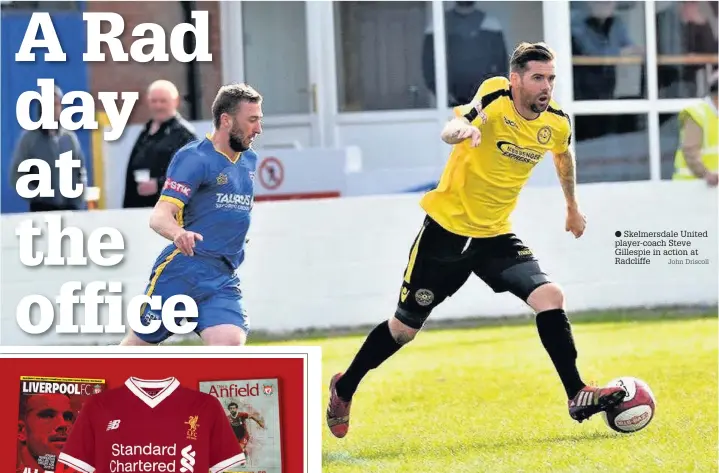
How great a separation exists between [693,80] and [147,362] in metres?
3.61

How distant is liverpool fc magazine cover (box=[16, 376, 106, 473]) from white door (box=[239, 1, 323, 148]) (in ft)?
8.74

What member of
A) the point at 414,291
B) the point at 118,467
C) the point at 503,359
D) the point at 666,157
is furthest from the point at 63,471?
the point at 666,157

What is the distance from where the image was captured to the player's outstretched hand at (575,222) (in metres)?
4.79

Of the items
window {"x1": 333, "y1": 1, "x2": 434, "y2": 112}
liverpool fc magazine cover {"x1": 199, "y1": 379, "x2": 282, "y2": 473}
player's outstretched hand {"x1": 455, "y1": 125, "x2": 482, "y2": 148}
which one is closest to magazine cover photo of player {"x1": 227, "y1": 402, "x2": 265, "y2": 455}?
liverpool fc magazine cover {"x1": 199, "y1": 379, "x2": 282, "y2": 473}

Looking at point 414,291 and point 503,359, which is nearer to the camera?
point 414,291

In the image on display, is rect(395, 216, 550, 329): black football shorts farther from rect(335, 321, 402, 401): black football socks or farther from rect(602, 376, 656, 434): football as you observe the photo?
rect(602, 376, 656, 434): football

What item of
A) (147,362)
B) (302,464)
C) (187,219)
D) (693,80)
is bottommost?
(302,464)

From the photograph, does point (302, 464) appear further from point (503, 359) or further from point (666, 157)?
point (666, 157)

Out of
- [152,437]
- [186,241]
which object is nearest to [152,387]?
[152,437]

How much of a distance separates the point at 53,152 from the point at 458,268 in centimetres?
131

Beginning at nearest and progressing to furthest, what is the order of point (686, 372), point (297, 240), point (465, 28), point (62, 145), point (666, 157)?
point (62, 145) → point (686, 372) → point (297, 240) → point (666, 157) → point (465, 28)

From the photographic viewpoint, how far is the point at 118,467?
400cm

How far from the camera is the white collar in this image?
4055 millimetres

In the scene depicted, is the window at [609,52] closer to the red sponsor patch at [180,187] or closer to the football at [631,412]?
the football at [631,412]
